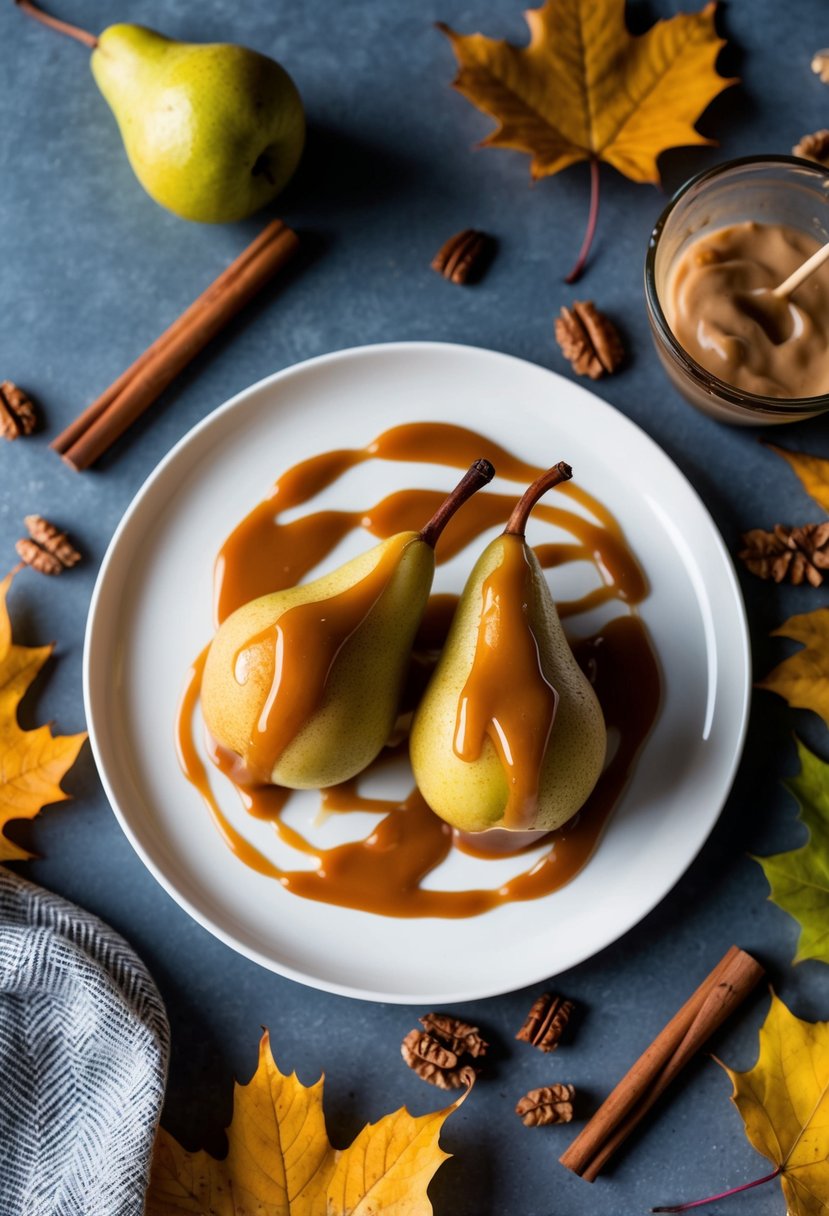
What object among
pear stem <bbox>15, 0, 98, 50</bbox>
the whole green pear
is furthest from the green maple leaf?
pear stem <bbox>15, 0, 98, 50</bbox>

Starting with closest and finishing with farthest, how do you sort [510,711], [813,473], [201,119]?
[510,711], [201,119], [813,473]

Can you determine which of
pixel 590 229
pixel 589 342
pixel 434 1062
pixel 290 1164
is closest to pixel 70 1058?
pixel 290 1164

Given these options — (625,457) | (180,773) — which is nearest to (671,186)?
(625,457)

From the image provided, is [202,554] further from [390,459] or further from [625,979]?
[625,979]

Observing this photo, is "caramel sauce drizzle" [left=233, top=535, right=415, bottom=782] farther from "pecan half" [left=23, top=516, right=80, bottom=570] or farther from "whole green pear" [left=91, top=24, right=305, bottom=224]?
"whole green pear" [left=91, top=24, right=305, bottom=224]

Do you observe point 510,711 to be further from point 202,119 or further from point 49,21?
point 49,21

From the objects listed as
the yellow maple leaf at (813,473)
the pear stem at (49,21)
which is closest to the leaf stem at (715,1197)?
the yellow maple leaf at (813,473)
